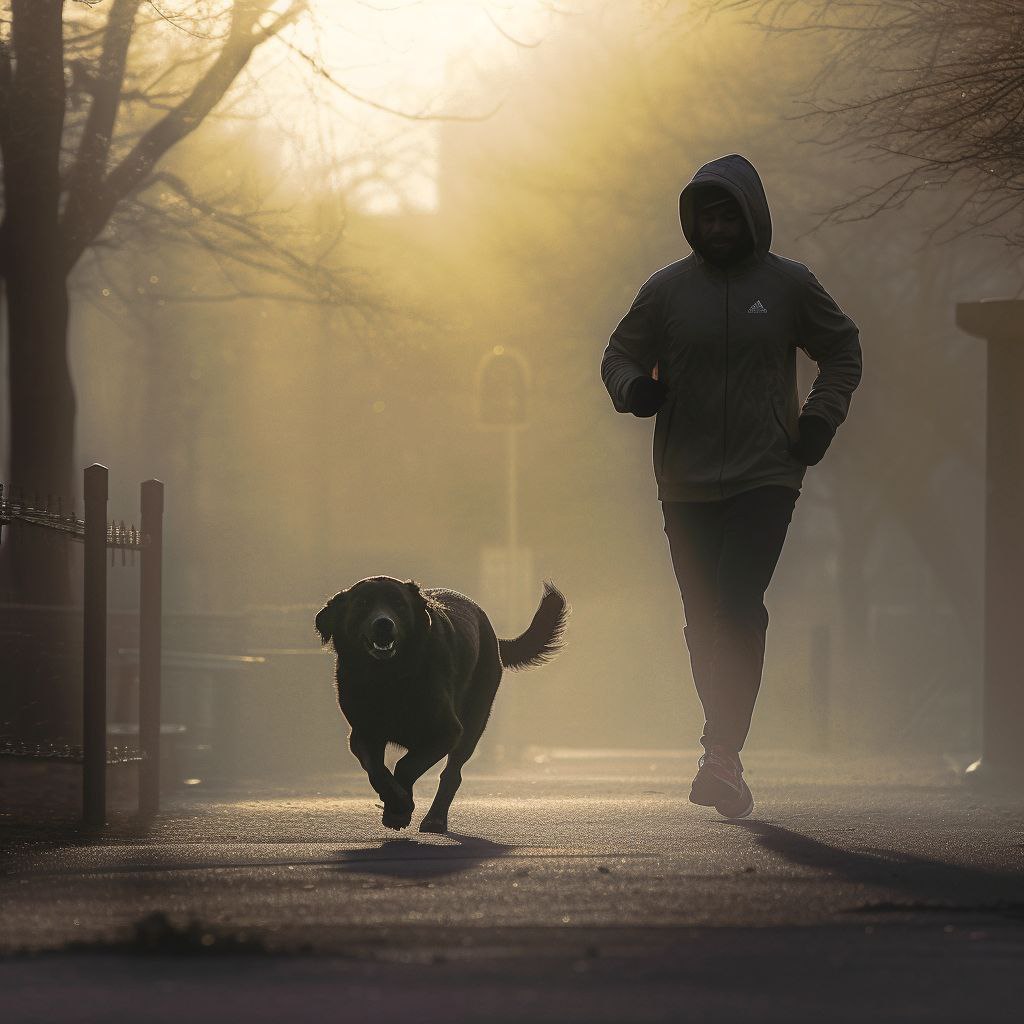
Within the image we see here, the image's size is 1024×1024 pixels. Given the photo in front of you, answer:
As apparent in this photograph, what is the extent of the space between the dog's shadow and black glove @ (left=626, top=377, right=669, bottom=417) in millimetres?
1506

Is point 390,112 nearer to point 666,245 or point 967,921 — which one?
point 666,245

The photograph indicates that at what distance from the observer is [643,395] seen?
6.72 metres

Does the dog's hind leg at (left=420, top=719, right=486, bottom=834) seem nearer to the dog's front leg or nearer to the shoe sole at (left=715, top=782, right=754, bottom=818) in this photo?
the dog's front leg

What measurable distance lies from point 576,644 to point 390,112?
80.4ft

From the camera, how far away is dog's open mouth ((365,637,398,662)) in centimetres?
702

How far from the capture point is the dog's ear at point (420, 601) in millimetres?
7176

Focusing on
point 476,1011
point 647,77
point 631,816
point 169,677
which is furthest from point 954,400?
point 476,1011

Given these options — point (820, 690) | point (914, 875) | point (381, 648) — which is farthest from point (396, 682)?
point (820, 690)

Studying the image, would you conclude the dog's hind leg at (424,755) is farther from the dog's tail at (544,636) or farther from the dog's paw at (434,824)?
the dog's tail at (544,636)

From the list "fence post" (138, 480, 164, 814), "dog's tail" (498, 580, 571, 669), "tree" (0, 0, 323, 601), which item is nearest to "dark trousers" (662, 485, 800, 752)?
"dog's tail" (498, 580, 571, 669)

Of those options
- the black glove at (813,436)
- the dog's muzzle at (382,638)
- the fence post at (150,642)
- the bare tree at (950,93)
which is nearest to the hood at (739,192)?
the black glove at (813,436)

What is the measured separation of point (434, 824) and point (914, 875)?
2.78 meters

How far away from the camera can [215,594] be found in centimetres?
4662

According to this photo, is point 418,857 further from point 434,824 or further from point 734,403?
point 734,403
